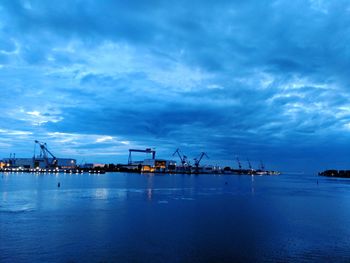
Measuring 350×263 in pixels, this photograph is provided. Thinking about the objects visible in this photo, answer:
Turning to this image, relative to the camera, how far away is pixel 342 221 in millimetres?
39625

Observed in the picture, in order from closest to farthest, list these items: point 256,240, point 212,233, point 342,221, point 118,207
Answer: point 256,240 < point 212,233 < point 342,221 < point 118,207

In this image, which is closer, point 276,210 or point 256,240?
point 256,240

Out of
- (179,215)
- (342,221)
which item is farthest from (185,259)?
(342,221)

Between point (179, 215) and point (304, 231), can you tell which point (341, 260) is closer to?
point (304, 231)

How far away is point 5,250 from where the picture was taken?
76.9ft

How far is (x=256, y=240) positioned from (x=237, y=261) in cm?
656

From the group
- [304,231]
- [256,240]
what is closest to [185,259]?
[256,240]

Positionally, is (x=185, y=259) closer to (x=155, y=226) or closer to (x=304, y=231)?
(x=155, y=226)

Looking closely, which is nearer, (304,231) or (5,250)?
(5,250)

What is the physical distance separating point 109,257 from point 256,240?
12.1m

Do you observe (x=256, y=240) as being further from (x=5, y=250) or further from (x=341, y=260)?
(x=5, y=250)

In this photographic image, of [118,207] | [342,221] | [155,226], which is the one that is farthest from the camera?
[118,207]

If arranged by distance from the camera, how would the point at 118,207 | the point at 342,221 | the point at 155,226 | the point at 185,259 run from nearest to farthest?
1. the point at 185,259
2. the point at 155,226
3. the point at 342,221
4. the point at 118,207

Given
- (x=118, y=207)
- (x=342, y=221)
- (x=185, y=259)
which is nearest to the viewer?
(x=185, y=259)
